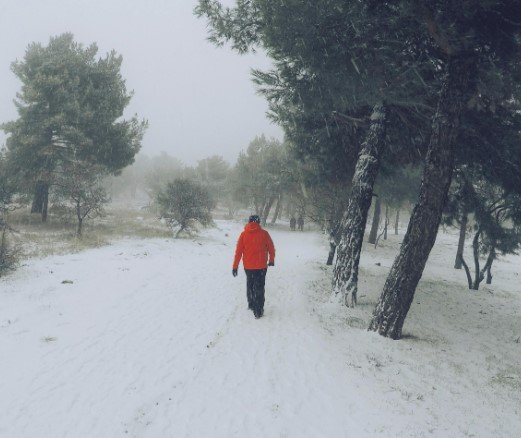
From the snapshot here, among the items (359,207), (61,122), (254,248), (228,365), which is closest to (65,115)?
(61,122)

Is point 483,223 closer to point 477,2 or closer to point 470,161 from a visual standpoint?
point 470,161

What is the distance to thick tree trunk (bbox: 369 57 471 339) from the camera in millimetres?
6723

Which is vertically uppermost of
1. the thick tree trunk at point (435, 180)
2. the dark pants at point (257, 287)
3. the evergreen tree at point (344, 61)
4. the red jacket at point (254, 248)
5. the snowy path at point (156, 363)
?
the evergreen tree at point (344, 61)

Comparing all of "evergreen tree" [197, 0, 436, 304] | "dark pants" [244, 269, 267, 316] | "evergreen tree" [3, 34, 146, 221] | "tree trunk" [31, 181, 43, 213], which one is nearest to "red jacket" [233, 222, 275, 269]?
"dark pants" [244, 269, 267, 316]

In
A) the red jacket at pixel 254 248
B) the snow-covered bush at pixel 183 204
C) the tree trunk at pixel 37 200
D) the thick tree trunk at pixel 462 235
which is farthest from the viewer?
the tree trunk at pixel 37 200

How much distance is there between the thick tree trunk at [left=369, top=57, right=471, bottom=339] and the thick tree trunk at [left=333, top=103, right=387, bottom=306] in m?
2.34

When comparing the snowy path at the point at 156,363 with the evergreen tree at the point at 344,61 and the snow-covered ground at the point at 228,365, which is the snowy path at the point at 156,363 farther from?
the evergreen tree at the point at 344,61

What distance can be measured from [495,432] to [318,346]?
2.83m

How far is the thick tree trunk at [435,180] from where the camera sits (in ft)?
22.1

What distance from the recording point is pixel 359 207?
9.26 meters

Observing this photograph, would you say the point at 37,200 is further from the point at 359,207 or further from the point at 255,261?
the point at 359,207

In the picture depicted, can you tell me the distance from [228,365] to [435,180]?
4922 millimetres

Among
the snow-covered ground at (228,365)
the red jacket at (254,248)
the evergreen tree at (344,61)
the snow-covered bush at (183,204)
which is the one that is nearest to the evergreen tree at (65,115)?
the snow-covered bush at (183,204)

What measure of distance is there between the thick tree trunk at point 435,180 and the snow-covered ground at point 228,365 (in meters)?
1.54
